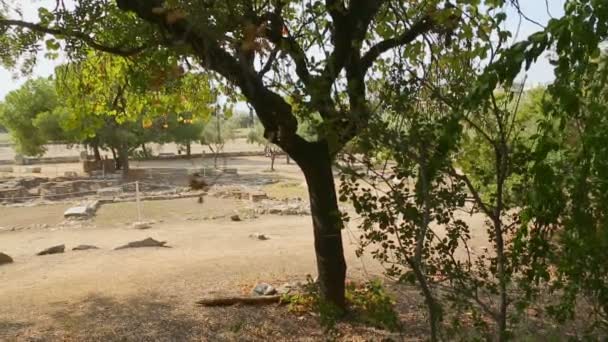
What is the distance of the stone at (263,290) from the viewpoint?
19.6 ft

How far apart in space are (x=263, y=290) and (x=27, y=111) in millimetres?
33088

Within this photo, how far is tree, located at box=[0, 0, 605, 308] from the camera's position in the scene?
2.35 metres

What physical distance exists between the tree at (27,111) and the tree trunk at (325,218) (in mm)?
32434

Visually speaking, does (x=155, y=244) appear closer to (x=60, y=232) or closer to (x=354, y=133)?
(x=60, y=232)

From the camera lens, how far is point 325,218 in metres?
4.96

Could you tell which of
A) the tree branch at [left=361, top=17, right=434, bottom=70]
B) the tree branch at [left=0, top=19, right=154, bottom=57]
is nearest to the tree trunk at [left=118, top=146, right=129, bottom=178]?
the tree branch at [left=0, top=19, right=154, bottom=57]

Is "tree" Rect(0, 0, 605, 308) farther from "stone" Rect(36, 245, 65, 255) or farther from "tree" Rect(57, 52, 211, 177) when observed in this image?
"stone" Rect(36, 245, 65, 255)

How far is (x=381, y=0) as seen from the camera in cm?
423

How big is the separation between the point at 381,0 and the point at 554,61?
2606 millimetres

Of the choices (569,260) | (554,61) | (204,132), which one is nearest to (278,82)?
(554,61)

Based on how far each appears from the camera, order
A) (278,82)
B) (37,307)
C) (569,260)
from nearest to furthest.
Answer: (569,260) < (278,82) < (37,307)

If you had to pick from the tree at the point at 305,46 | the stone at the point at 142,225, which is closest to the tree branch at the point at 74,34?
the tree at the point at 305,46

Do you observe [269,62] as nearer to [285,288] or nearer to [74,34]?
[74,34]

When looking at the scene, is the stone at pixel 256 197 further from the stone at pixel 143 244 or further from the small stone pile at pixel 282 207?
the stone at pixel 143 244
